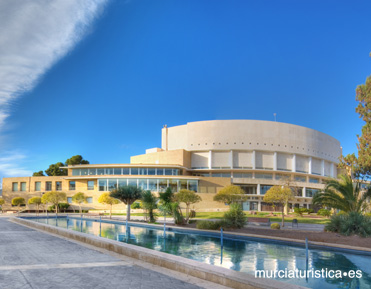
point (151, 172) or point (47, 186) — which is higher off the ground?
point (151, 172)

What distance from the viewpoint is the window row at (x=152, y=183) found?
60500mm

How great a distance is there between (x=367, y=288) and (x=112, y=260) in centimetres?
644

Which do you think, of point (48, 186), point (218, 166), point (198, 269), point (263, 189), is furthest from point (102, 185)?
point (198, 269)

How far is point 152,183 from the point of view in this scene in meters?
60.9

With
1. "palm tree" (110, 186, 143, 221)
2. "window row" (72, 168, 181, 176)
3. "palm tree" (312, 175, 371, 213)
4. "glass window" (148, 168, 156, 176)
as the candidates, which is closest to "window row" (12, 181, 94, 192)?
"window row" (72, 168, 181, 176)

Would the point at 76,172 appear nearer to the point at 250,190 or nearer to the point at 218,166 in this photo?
the point at 218,166

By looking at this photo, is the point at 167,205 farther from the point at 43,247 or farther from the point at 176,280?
the point at 176,280

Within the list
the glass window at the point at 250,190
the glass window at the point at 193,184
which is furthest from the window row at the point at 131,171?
the glass window at the point at 250,190

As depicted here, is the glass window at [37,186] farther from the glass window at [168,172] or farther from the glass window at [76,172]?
the glass window at [168,172]

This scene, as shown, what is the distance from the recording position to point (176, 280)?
723 cm

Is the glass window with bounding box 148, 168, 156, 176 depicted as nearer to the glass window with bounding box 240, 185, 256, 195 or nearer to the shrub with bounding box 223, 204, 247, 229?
the glass window with bounding box 240, 185, 256, 195

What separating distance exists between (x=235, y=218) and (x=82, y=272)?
44.3 feet

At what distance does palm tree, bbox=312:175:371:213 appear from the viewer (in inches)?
704

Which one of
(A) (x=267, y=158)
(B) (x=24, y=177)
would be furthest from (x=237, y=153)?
(B) (x=24, y=177)
